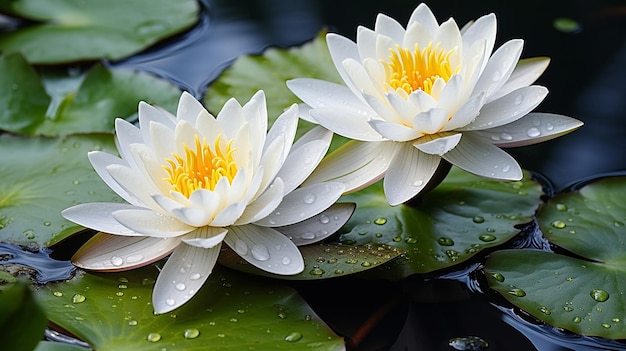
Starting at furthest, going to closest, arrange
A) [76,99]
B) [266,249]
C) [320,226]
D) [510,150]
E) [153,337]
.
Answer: [76,99], [510,150], [320,226], [266,249], [153,337]

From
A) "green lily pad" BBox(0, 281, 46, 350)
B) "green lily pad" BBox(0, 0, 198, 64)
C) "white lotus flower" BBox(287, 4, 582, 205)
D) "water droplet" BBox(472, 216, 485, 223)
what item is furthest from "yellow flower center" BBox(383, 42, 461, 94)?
"green lily pad" BBox(0, 0, 198, 64)

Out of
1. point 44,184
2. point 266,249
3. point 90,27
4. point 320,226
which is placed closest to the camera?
point 266,249

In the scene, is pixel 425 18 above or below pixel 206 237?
above

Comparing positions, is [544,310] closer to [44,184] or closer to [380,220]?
[380,220]

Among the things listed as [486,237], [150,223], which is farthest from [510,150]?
[150,223]

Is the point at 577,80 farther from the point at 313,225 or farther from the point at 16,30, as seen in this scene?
the point at 16,30

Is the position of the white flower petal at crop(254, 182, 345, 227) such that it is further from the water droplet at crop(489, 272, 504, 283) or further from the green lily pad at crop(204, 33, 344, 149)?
the green lily pad at crop(204, 33, 344, 149)
